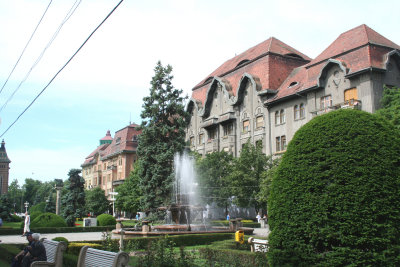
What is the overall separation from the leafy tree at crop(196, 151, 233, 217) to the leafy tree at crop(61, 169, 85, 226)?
11.7 meters

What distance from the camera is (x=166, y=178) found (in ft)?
115

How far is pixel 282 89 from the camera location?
141 ft

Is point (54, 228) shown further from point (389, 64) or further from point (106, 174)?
point (106, 174)

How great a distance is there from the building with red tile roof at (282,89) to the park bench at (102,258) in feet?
93.9

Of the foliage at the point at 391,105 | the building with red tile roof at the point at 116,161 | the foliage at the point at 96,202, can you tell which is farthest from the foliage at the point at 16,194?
the foliage at the point at 391,105

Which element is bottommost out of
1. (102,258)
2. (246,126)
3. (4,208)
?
(4,208)

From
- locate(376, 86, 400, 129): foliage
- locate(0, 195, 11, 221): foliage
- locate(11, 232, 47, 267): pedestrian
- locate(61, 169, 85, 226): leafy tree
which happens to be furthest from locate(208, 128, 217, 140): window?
locate(11, 232, 47, 267): pedestrian

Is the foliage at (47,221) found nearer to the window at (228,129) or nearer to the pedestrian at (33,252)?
the window at (228,129)

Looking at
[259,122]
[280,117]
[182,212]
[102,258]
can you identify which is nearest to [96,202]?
[259,122]

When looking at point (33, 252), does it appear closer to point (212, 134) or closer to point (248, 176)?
point (248, 176)

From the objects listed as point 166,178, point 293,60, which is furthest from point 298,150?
point 293,60

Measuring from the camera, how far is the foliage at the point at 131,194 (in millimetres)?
53438

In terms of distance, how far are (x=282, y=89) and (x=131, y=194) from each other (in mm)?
24923

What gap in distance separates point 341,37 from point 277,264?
119 ft
